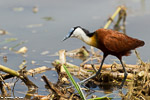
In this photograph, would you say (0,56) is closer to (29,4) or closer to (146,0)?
(29,4)

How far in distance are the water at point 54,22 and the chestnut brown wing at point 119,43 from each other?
3.20ft

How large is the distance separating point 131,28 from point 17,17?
2.45 metres

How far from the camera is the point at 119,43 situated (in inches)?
216

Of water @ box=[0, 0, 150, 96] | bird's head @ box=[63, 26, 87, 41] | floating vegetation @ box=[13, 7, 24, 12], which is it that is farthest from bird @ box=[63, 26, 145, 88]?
floating vegetation @ box=[13, 7, 24, 12]

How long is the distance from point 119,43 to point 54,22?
319cm

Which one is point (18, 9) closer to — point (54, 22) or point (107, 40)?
point (54, 22)

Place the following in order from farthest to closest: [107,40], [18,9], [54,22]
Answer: [18,9], [54,22], [107,40]

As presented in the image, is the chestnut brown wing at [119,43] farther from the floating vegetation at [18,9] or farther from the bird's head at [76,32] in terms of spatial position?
the floating vegetation at [18,9]

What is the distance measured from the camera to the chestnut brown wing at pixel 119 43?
5453 mm

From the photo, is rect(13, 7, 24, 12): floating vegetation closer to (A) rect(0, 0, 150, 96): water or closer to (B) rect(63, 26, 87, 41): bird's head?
(A) rect(0, 0, 150, 96): water

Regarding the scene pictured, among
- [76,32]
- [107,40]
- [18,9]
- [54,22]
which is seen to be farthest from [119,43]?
[18,9]

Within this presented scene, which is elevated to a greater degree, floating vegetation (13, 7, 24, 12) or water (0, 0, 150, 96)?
floating vegetation (13, 7, 24, 12)

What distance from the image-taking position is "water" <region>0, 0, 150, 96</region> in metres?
6.84

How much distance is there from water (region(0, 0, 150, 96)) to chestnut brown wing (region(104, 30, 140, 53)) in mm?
975
